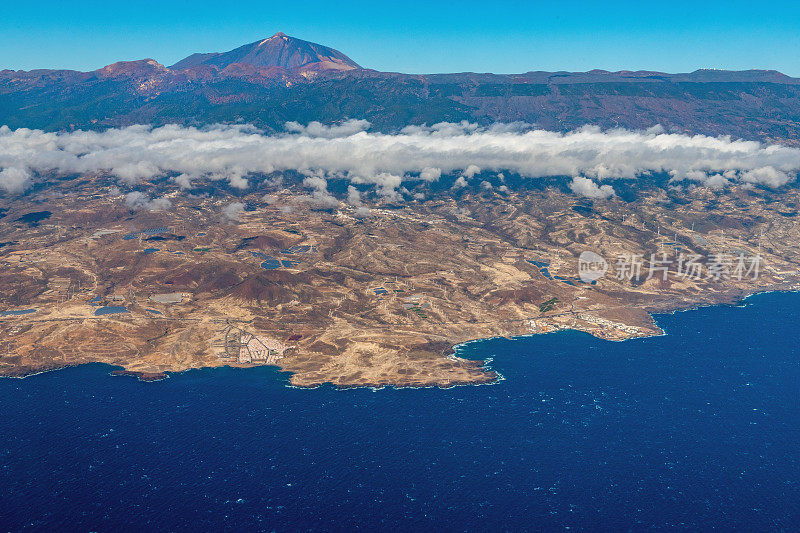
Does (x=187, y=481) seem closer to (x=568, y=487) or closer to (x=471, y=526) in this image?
(x=471, y=526)

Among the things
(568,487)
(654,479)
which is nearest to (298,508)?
(568,487)

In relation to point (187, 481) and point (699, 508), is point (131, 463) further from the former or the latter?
point (699, 508)

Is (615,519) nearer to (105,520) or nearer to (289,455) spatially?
(289,455)

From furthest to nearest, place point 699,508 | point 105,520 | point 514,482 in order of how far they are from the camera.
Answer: point 514,482
point 699,508
point 105,520

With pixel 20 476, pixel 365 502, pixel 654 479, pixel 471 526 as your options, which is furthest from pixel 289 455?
pixel 654 479

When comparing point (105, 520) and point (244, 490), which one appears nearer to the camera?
point (105, 520)

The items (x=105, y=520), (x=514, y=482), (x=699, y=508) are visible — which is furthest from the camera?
(x=514, y=482)

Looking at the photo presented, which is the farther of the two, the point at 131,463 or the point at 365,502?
the point at 131,463
